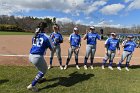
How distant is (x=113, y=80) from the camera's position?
382 inches

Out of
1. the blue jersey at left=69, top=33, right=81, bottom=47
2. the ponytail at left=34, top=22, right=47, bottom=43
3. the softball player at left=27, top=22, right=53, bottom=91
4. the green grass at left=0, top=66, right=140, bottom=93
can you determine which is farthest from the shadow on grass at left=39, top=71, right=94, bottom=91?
the ponytail at left=34, top=22, right=47, bottom=43

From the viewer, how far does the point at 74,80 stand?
30.9 ft

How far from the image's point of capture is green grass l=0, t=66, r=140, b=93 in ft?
27.2

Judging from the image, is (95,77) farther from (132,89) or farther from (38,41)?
(38,41)

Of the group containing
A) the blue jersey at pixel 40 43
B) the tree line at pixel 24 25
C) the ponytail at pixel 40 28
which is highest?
the ponytail at pixel 40 28

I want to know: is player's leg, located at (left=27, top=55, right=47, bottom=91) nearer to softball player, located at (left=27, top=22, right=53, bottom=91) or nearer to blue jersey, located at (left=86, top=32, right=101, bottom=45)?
softball player, located at (left=27, top=22, right=53, bottom=91)

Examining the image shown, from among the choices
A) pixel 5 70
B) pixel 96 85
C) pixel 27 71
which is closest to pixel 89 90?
pixel 96 85

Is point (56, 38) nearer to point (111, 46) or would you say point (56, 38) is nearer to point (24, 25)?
point (111, 46)

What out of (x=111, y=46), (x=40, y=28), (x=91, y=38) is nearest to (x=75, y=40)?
(x=91, y=38)

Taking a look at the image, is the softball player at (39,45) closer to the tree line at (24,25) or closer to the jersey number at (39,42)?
the jersey number at (39,42)

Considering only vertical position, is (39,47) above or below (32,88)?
above

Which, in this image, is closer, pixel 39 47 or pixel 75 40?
pixel 39 47

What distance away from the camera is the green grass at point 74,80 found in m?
8.30

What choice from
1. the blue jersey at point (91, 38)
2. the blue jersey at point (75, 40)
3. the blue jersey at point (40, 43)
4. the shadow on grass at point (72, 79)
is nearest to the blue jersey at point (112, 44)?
the blue jersey at point (91, 38)
